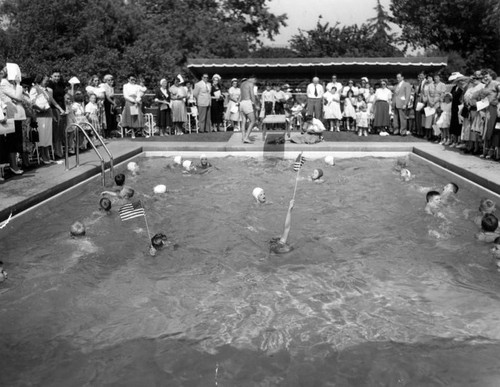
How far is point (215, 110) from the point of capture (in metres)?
20.3

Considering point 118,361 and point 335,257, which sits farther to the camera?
point 335,257

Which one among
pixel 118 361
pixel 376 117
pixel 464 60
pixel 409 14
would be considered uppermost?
pixel 409 14

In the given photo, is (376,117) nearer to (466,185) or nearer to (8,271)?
(466,185)

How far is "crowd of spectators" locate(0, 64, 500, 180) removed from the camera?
1184cm

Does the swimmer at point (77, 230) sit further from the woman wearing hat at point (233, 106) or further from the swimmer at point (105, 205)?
the woman wearing hat at point (233, 106)

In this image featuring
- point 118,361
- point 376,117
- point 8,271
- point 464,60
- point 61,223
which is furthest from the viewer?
point 464,60

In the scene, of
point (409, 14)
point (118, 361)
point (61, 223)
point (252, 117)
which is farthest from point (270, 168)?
point (409, 14)

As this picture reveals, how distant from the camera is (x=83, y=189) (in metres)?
11.2

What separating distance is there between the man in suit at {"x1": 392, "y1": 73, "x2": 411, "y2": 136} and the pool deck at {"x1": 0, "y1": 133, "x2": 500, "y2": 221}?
5.69 ft

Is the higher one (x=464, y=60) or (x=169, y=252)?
(x=464, y=60)

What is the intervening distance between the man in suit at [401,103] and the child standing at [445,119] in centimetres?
231

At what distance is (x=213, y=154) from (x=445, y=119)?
6339mm

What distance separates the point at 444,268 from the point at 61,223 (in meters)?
5.74

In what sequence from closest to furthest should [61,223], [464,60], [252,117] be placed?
1. [61,223]
2. [252,117]
3. [464,60]
